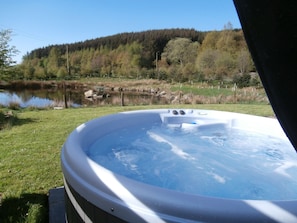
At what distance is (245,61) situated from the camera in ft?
66.3

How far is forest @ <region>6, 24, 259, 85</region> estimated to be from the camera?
22.0 metres

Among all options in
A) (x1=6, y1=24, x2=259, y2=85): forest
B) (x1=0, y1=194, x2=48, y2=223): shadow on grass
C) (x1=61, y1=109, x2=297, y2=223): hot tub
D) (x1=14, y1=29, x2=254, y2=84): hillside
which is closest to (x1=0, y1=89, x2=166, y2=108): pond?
(x1=61, y1=109, x2=297, y2=223): hot tub

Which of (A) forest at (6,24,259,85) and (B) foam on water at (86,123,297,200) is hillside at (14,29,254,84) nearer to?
(A) forest at (6,24,259,85)

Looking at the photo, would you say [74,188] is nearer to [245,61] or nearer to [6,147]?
[6,147]

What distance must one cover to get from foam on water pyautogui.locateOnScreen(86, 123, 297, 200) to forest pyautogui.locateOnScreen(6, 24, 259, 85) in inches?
505

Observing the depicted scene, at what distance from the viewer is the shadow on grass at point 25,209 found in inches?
82.7

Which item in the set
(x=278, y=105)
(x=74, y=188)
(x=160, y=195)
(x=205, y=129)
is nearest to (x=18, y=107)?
(x=205, y=129)

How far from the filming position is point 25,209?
2.25 metres

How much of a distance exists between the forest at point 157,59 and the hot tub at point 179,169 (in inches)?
500

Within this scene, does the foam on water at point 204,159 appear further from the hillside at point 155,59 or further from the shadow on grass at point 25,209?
the hillside at point 155,59

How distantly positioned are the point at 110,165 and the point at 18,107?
6.93 m

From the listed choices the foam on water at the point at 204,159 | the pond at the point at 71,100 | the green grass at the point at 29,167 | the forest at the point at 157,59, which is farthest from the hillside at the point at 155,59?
the green grass at the point at 29,167

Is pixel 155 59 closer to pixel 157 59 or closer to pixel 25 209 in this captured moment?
pixel 157 59

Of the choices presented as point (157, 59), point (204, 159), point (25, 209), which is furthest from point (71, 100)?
point (157, 59)
